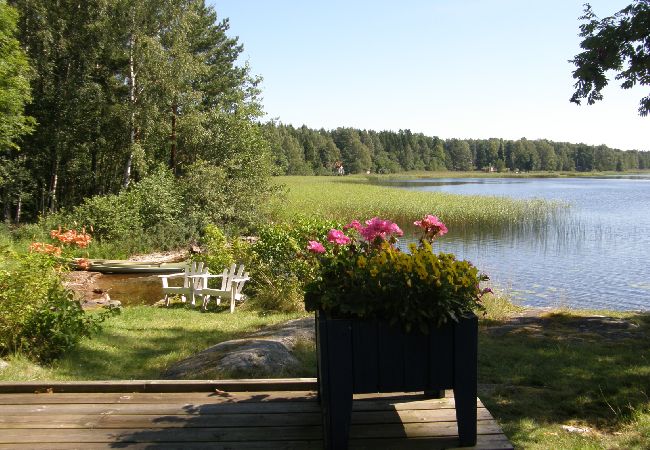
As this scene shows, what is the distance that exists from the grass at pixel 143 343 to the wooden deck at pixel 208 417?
228 centimetres

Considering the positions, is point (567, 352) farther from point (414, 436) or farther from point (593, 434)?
point (414, 436)

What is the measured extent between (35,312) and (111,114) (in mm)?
17332

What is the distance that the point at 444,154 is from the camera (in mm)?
140750

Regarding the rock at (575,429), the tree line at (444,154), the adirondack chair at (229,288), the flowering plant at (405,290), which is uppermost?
the tree line at (444,154)

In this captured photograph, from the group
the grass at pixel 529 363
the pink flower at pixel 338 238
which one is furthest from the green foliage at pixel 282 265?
→ the pink flower at pixel 338 238

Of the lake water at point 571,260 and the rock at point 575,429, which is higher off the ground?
the rock at point 575,429

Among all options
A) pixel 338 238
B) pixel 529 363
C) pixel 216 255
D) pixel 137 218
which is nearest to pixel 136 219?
pixel 137 218

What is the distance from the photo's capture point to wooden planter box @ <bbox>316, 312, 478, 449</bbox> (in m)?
2.54

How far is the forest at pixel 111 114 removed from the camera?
65.3 ft

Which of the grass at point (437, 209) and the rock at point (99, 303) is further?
the grass at point (437, 209)

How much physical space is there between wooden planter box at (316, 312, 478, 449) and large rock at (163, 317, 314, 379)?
2.64m

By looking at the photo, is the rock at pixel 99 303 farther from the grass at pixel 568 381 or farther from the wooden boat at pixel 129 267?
the grass at pixel 568 381

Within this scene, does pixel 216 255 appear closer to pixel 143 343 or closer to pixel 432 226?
pixel 143 343

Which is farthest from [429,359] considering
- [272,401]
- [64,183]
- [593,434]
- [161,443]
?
[64,183]
